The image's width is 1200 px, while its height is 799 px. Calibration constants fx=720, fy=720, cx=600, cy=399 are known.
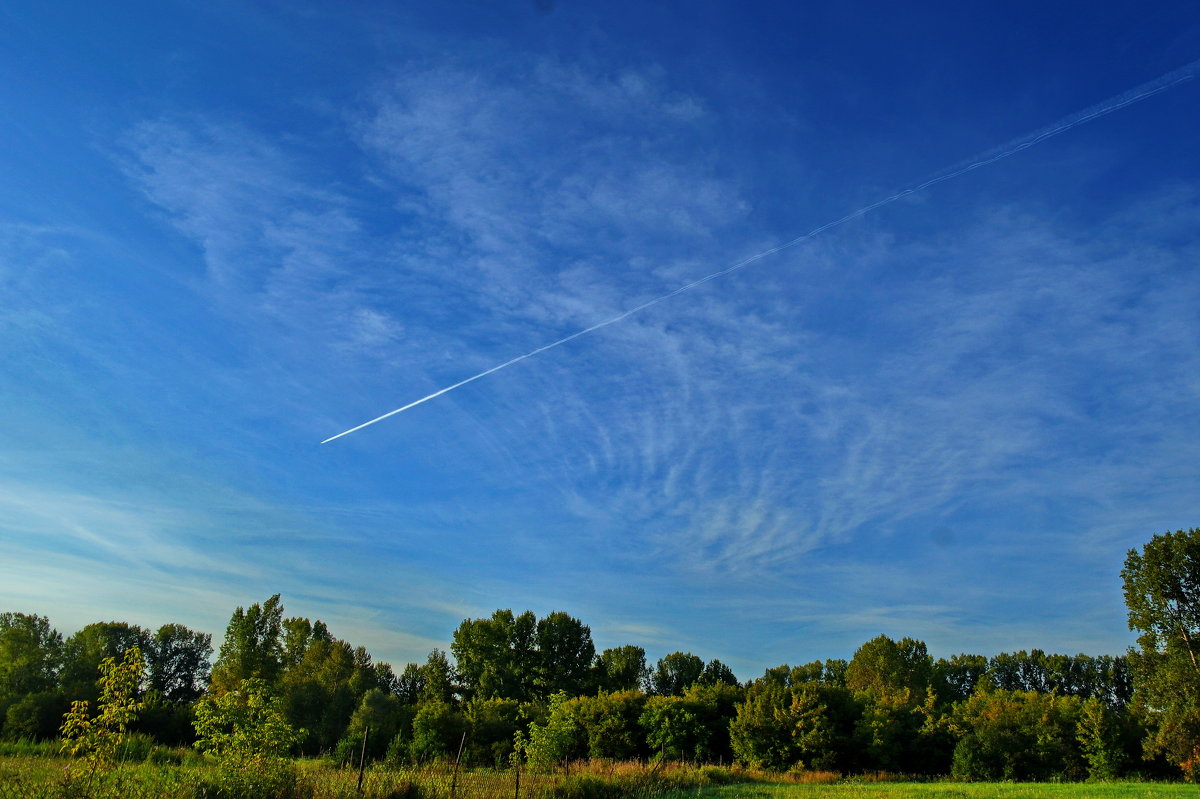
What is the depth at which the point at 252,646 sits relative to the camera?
7312 centimetres

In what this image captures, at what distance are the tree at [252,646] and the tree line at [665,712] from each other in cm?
14

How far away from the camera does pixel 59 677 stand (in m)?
63.1

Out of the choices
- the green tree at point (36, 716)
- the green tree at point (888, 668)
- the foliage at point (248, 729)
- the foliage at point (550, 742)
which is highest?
the green tree at point (888, 668)

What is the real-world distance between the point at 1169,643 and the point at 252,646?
7602cm

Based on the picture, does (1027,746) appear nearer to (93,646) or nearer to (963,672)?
(963,672)

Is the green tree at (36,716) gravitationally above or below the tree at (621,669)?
below

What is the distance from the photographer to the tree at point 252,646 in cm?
7131

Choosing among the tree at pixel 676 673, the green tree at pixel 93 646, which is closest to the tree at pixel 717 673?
the tree at pixel 676 673

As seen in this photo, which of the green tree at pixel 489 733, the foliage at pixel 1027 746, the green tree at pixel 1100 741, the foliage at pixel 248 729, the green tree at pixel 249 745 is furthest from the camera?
the foliage at pixel 1027 746

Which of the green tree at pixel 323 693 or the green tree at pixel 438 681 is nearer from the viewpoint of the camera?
the green tree at pixel 323 693

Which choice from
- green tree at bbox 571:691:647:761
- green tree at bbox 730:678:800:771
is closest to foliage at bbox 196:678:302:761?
green tree at bbox 571:691:647:761

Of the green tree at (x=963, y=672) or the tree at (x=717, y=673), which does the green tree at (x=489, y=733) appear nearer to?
the tree at (x=717, y=673)

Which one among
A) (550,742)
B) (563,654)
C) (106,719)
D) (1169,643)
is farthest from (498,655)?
(106,719)

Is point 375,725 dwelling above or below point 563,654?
below
